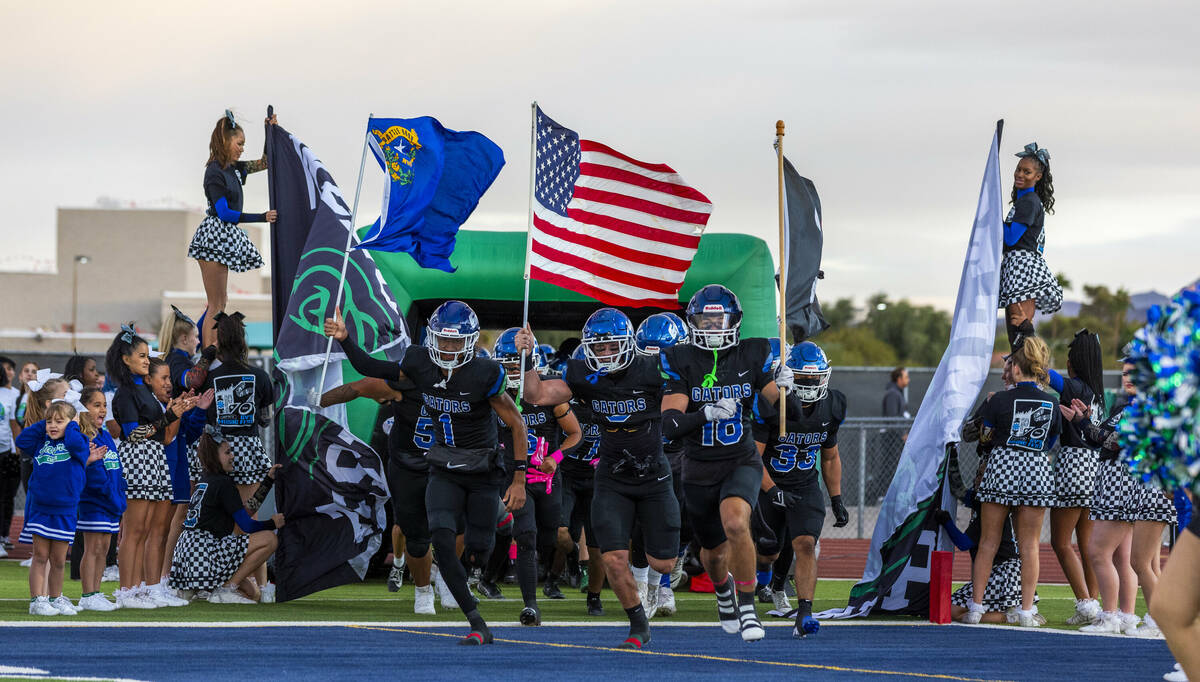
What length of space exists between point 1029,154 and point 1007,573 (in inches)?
126

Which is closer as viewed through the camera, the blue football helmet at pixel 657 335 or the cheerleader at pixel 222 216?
the blue football helmet at pixel 657 335

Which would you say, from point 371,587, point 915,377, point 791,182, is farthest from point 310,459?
point 915,377

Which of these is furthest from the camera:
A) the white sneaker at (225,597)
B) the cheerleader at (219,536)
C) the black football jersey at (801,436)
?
the white sneaker at (225,597)

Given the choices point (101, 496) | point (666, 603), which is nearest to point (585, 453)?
point (666, 603)

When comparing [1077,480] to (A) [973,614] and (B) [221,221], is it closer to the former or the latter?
(A) [973,614]

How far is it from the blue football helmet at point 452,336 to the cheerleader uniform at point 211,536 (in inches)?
99.5

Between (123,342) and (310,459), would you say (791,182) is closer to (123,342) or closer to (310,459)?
(310,459)

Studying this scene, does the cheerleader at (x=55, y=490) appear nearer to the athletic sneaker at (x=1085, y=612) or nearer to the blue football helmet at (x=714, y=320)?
the blue football helmet at (x=714, y=320)

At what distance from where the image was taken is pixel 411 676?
6797 millimetres

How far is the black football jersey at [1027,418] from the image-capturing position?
32.1ft

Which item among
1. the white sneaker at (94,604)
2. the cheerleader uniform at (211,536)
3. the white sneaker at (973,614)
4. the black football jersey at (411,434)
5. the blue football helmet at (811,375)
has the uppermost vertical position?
the blue football helmet at (811,375)

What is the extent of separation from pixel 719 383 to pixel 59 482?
13.6 ft

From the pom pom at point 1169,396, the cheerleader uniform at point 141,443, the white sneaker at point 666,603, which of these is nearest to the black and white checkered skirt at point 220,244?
the cheerleader uniform at point 141,443

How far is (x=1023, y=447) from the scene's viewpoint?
32.3 ft
